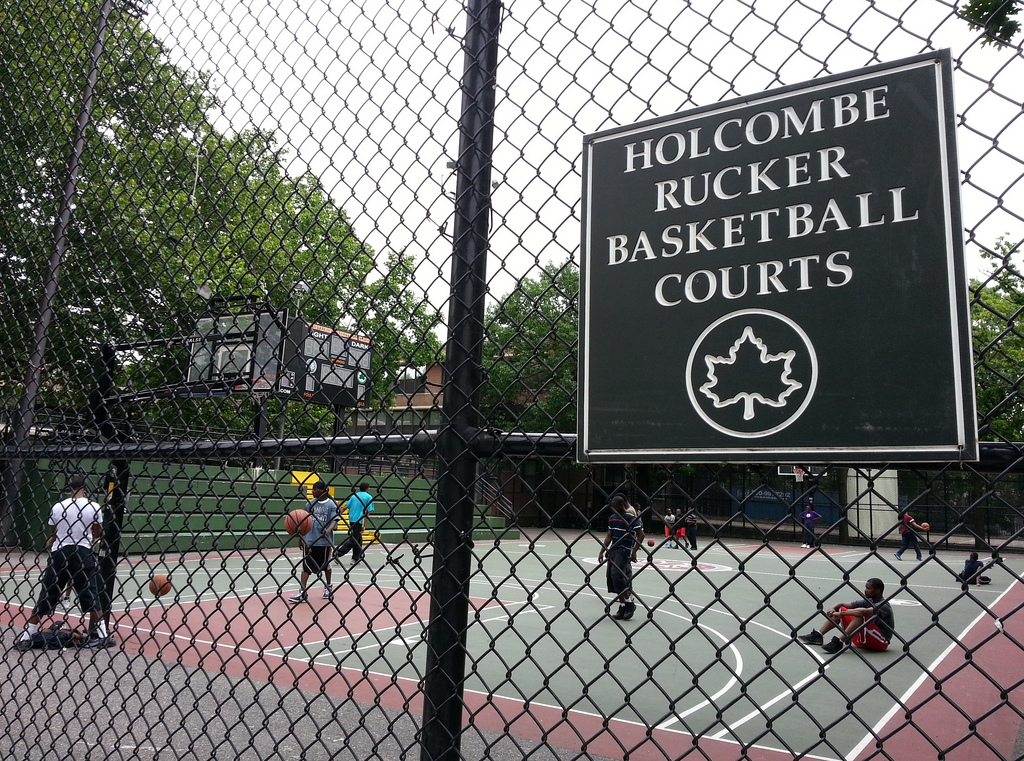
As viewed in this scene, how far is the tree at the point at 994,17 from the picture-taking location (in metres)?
1.27

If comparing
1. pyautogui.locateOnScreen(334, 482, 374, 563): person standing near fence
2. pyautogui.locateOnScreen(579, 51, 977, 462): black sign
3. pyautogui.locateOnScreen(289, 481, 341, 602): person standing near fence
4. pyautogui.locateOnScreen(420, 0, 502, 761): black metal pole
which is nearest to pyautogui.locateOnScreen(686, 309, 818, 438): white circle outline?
pyautogui.locateOnScreen(579, 51, 977, 462): black sign

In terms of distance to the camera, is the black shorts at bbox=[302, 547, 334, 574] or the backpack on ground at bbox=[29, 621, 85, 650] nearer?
the backpack on ground at bbox=[29, 621, 85, 650]

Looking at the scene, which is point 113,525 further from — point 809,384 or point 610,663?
point 809,384

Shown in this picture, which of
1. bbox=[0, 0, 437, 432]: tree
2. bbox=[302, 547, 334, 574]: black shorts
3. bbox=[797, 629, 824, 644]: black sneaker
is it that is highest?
bbox=[0, 0, 437, 432]: tree

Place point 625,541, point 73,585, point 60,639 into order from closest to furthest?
point 60,639 < point 625,541 < point 73,585

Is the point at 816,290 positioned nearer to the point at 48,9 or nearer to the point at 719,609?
the point at 48,9

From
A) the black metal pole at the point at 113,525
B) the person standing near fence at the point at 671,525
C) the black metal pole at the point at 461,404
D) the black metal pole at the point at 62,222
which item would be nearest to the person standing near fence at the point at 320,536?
the black metal pole at the point at 461,404

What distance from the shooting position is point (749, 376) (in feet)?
4.48

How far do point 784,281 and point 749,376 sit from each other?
201mm

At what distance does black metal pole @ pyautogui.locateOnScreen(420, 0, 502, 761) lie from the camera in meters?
1.69

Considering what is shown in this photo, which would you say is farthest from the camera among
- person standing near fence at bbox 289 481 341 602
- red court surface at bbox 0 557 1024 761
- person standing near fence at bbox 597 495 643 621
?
red court surface at bbox 0 557 1024 761

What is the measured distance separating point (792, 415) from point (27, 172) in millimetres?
3913

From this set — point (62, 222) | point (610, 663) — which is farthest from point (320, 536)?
point (610, 663)

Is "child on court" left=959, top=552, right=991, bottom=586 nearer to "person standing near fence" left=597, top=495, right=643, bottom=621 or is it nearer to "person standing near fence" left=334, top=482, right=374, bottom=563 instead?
"person standing near fence" left=597, top=495, right=643, bottom=621
